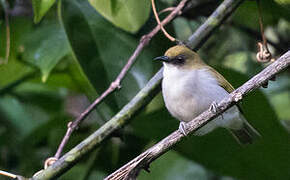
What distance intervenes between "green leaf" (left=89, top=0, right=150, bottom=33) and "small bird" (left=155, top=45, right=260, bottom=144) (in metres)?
0.12

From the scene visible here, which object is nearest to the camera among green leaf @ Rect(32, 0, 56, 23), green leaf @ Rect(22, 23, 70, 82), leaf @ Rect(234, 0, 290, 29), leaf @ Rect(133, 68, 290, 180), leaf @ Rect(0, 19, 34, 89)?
green leaf @ Rect(32, 0, 56, 23)

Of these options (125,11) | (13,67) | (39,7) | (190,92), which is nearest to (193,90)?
(190,92)

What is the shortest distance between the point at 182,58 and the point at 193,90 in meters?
0.17

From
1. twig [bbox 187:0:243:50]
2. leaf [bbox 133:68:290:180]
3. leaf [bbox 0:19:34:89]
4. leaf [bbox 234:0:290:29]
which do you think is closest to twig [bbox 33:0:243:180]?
twig [bbox 187:0:243:50]

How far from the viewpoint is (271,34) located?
2551mm

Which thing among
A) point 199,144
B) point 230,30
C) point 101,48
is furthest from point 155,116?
point 230,30

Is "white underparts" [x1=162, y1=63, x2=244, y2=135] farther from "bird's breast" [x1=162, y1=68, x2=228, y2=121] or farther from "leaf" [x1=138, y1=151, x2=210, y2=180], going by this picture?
"leaf" [x1=138, y1=151, x2=210, y2=180]

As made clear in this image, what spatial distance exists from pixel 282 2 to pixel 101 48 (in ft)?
1.79

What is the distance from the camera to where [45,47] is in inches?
68.0

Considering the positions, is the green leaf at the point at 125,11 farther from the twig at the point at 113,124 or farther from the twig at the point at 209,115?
the twig at the point at 209,115

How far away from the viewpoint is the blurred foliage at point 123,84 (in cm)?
131

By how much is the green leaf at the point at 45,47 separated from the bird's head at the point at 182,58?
48 cm

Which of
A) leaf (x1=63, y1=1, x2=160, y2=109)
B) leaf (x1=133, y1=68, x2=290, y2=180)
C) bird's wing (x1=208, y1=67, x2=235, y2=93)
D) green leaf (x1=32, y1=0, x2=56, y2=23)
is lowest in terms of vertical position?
leaf (x1=133, y1=68, x2=290, y2=180)

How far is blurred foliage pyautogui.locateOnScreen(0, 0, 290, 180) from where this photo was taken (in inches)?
51.8
